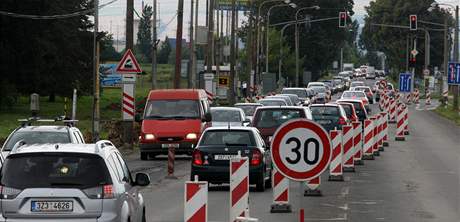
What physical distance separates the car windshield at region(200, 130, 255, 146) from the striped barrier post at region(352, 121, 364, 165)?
7135mm

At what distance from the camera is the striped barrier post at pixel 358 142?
31798 mm

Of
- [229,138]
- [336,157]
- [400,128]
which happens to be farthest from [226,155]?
[400,128]

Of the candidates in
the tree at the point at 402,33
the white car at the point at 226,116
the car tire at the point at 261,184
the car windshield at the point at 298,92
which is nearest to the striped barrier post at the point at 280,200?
the car tire at the point at 261,184

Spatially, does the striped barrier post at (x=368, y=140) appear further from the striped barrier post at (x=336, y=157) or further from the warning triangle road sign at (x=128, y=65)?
the warning triangle road sign at (x=128, y=65)

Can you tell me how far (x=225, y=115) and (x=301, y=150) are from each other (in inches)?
1031

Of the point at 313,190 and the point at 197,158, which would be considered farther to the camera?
the point at 197,158

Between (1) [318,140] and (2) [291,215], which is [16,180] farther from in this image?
(2) [291,215]

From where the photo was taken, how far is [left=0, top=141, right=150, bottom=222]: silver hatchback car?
12609mm

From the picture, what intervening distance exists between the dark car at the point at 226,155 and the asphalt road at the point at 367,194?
35 centimetres

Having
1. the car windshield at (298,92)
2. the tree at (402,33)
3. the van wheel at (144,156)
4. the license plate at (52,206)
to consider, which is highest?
the tree at (402,33)

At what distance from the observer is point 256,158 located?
24.5m

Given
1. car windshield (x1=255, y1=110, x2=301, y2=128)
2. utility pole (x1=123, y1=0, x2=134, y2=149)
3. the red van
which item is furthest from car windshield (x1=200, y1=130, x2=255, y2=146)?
utility pole (x1=123, y1=0, x2=134, y2=149)

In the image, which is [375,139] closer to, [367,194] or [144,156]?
[144,156]

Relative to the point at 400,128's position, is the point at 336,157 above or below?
above
